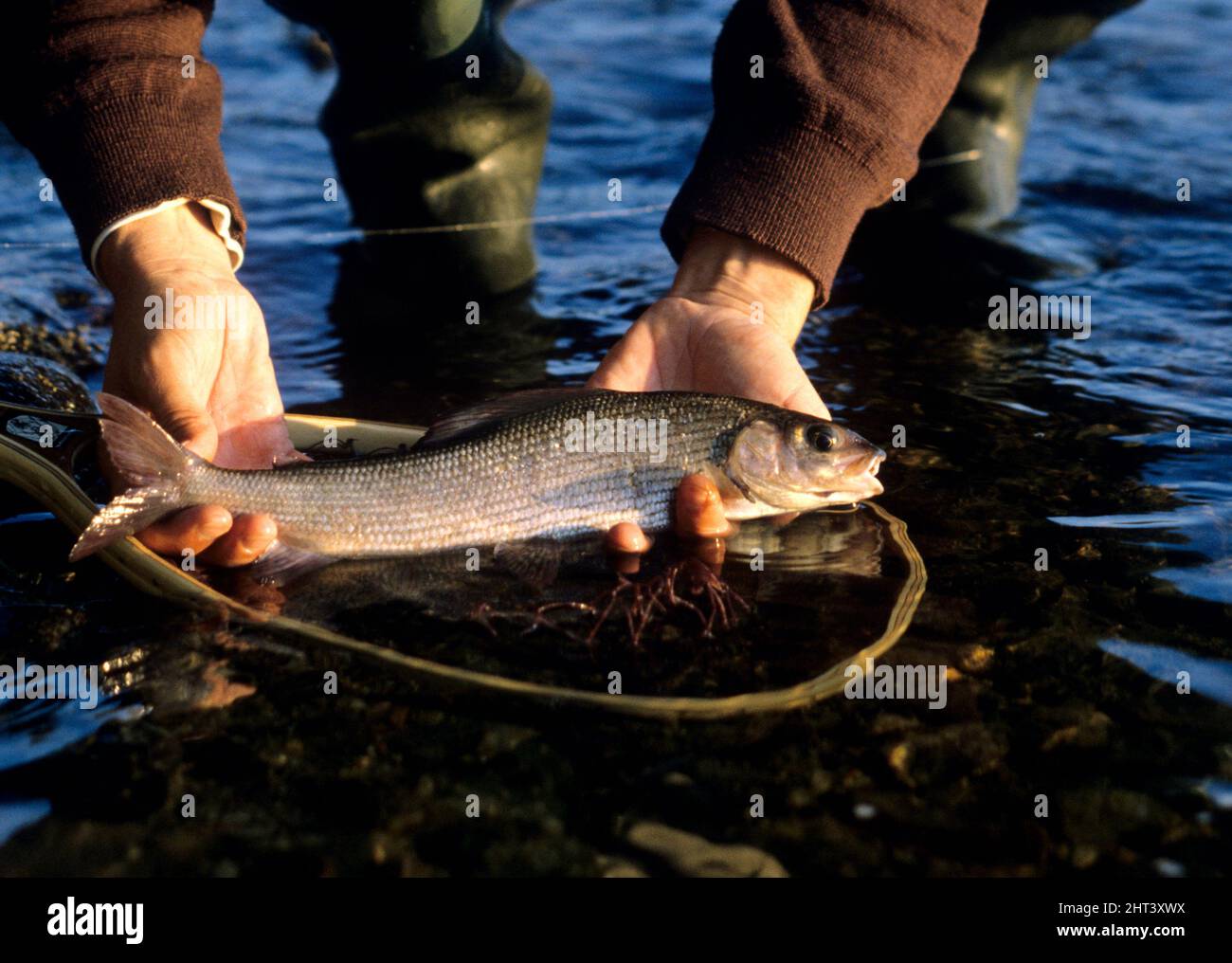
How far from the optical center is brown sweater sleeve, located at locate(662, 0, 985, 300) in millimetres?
4984

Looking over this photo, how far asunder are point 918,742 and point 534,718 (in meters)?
1.10

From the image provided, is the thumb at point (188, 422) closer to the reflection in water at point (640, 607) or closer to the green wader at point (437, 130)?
the reflection in water at point (640, 607)

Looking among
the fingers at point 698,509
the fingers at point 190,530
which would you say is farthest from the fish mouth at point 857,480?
the fingers at point 190,530

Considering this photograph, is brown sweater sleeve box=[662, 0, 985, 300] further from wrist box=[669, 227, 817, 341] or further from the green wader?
the green wader

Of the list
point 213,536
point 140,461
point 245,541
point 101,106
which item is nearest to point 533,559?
point 245,541

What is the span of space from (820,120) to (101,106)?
3172 mm

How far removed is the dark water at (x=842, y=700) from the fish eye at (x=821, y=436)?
567mm

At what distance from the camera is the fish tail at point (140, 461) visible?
3.98m

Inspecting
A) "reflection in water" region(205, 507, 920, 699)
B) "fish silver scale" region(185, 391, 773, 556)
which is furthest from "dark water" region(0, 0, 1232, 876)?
"fish silver scale" region(185, 391, 773, 556)

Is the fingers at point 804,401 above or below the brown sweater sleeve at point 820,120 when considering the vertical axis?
below

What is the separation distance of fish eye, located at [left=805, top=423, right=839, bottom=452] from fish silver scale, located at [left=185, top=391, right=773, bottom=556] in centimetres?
19

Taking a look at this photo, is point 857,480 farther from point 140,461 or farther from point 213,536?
point 140,461

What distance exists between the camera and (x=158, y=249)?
16.5ft
